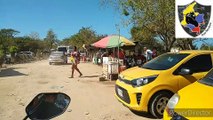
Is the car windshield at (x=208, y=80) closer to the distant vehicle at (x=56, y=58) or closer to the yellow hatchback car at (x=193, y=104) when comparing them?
the yellow hatchback car at (x=193, y=104)

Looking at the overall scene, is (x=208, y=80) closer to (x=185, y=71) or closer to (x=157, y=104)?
(x=185, y=71)

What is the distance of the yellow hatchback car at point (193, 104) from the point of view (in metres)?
3.65

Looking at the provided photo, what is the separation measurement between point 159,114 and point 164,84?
754 millimetres

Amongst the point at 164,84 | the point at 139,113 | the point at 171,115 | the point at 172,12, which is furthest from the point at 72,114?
the point at 172,12

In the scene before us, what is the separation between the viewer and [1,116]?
8.37 m

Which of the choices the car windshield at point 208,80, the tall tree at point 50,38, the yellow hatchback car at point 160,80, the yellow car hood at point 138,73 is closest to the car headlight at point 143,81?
the yellow hatchback car at point 160,80

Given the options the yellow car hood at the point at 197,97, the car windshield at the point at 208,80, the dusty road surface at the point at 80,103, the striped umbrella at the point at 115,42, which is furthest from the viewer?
the striped umbrella at the point at 115,42

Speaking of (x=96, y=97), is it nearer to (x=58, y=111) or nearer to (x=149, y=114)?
(x=149, y=114)

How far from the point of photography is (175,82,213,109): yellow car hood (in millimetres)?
3797

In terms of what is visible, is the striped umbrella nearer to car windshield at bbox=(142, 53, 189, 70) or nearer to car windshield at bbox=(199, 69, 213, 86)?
car windshield at bbox=(142, 53, 189, 70)

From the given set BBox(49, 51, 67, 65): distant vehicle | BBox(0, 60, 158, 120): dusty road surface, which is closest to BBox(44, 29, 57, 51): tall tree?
BBox(49, 51, 67, 65): distant vehicle

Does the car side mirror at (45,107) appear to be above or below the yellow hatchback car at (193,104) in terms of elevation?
above

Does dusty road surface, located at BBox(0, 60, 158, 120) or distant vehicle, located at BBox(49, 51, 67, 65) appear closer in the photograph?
dusty road surface, located at BBox(0, 60, 158, 120)

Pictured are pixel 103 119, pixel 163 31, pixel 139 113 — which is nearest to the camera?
pixel 103 119
